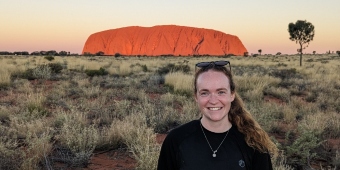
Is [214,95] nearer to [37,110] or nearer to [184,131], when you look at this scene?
[184,131]

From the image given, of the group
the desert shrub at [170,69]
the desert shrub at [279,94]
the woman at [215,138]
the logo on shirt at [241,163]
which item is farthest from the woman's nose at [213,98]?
the desert shrub at [170,69]

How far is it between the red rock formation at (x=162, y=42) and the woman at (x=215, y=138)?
127 metres

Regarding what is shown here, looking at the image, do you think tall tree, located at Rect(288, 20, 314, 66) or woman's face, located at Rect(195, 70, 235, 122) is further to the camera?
tall tree, located at Rect(288, 20, 314, 66)

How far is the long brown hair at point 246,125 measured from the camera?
1.96 m

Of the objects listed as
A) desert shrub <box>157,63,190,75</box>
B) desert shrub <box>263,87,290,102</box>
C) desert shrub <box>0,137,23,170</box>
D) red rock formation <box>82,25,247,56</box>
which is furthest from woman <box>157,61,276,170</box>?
red rock formation <box>82,25,247,56</box>

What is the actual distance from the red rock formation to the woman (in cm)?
12741

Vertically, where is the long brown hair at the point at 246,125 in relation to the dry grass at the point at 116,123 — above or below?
above

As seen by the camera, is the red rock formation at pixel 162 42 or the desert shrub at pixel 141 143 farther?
the red rock formation at pixel 162 42

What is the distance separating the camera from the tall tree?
100ft

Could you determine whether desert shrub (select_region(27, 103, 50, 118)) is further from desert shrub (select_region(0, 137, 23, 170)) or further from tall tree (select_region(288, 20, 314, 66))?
tall tree (select_region(288, 20, 314, 66))

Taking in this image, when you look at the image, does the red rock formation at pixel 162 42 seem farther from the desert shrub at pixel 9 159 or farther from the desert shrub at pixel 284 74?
the desert shrub at pixel 9 159

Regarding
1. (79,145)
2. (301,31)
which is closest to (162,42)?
(301,31)

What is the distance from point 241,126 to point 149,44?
134539mm

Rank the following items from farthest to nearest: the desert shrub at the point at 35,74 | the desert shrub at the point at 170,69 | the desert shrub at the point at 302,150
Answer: the desert shrub at the point at 170,69, the desert shrub at the point at 35,74, the desert shrub at the point at 302,150
